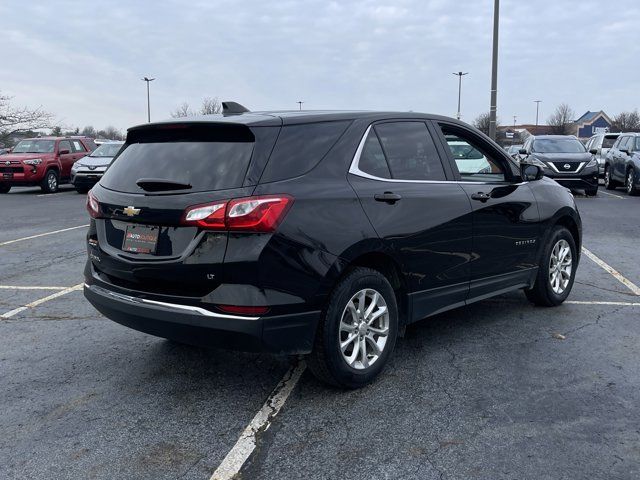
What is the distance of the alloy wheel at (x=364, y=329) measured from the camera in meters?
3.73

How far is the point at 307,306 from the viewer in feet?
11.3

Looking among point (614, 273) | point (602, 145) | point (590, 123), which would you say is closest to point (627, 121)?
point (590, 123)

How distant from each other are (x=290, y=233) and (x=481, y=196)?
197 cm

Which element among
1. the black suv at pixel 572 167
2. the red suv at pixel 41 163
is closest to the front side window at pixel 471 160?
the black suv at pixel 572 167

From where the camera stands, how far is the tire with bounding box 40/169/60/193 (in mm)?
20031

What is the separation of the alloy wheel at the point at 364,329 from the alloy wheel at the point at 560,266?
7.90 feet

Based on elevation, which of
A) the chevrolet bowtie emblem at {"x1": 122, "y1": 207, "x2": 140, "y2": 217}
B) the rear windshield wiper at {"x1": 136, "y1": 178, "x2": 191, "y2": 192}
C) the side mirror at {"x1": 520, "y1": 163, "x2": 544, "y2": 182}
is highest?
the side mirror at {"x1": 520, "y1": 163, "x2": 544, "y2": 182}

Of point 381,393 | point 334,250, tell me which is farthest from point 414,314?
point 334,250

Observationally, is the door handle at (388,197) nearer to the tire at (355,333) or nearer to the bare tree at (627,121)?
the tire at (355,333)

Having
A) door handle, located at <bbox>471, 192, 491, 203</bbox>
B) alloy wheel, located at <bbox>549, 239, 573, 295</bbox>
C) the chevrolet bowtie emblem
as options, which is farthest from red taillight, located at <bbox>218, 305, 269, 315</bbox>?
alloy wheel, located at <bbox>549, 239, 573, 295</bbox>

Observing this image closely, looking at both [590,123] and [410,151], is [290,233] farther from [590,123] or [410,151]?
[590,123]

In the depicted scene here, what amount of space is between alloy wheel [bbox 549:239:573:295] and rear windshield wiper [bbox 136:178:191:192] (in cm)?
358

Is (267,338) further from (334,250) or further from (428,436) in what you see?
(428,436)

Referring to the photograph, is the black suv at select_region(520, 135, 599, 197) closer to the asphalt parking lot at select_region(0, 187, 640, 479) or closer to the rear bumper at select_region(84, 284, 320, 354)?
the asphalt parking lot at select_region(0, 187, 640, 479)
